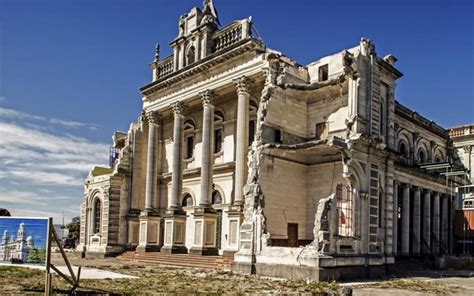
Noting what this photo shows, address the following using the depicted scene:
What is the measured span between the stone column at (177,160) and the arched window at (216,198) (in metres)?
2.30

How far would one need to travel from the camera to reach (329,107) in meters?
26.8

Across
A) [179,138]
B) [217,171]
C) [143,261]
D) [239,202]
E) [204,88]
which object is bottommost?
[143,261]

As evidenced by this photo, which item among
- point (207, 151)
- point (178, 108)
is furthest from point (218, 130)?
point (207, 151)

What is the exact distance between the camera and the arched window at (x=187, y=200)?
1450 inches

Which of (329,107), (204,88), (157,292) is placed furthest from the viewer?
(204,88)

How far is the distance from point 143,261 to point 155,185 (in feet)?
20.4

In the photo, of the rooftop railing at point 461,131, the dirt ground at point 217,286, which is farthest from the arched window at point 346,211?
the rooftop railing at point 461,131

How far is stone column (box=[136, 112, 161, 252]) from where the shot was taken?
35.3 metres

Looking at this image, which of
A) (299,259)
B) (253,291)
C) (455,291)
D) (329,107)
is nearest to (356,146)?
(329,107)

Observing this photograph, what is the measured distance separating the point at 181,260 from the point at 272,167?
9.11 meters

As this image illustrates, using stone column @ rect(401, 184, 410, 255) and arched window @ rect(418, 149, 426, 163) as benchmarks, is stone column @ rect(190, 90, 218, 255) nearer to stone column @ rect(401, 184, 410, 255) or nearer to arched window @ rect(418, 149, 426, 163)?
stone column @ rect(401, 184, 410, 255)

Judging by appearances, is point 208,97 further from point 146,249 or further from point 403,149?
point 403,149

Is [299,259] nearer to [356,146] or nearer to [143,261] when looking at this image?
[356,146]

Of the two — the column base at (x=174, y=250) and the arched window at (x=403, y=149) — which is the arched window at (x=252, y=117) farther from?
the arched window at (x=403, y=149)
